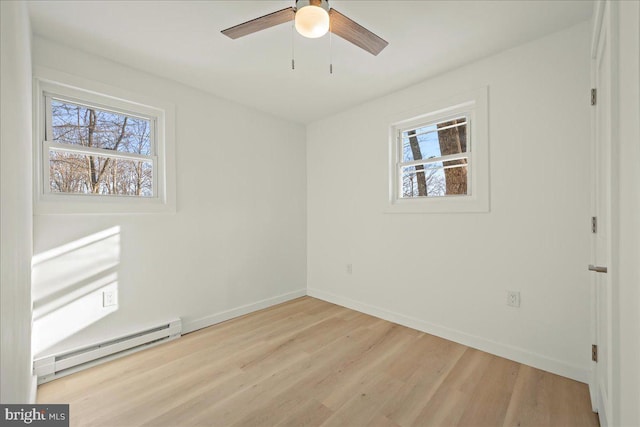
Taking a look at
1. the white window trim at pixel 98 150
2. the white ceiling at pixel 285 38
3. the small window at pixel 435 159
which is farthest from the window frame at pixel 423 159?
the white window trim at pixel 98 150

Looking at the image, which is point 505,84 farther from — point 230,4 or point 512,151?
point 230,4

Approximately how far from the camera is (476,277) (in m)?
2.38

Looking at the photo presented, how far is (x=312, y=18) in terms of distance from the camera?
4.41 feet

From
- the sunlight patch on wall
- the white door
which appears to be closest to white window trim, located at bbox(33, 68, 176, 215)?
the sunlight patch on wall

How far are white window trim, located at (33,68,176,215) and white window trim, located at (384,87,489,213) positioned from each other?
2.29m

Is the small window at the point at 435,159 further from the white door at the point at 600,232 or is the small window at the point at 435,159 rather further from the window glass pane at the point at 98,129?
the window glass pane at the point at 98,129

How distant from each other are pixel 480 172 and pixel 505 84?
72 centimetres

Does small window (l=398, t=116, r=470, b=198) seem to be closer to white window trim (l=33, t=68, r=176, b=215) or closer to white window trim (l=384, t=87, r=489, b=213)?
white window trim (l=384, t=87, r=489, b=213)

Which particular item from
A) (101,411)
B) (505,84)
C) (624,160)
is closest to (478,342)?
(624,160)

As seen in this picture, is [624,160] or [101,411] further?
[101,411]

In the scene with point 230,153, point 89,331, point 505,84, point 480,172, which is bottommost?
point 89,331

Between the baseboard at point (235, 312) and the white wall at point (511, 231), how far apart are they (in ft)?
3.42

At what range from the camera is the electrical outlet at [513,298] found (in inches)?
85.0

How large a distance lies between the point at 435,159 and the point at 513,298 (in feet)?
4.62
